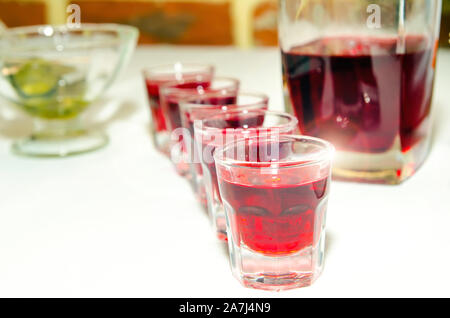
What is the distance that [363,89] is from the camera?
647 mm

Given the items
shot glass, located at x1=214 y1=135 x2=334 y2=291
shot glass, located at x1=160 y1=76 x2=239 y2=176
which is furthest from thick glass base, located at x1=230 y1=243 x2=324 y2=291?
shot glass, located at x1=160 y1=76 x2=239 y2=176

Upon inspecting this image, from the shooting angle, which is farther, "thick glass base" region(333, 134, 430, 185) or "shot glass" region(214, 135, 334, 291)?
"thick glass base" region(333, 134, 430, 185)

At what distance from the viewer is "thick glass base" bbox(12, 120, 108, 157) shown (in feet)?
2.78

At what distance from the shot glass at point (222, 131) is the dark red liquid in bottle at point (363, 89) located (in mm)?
100

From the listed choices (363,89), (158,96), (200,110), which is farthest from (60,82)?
(363,89)

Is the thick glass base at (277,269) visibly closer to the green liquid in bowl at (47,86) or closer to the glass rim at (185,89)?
the glass rim at (185,89)

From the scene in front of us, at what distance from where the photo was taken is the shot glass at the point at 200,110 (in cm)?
64

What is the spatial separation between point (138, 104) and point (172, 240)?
0.61 m

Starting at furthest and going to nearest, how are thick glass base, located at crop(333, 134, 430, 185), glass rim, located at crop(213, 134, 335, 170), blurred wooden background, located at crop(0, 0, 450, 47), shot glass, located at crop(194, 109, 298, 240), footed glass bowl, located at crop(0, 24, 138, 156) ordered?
blurred wooden background, located at crop(0, 0, 450, 47) < footed glass bowl, located at crop(0, 24, 138, 156) < thick glass base, located at crop(333, 134, 430, 185) < shot glass, located at crop(194, 109, 298, 240) < glass rim, located at crop(213, 134, 335, 170)

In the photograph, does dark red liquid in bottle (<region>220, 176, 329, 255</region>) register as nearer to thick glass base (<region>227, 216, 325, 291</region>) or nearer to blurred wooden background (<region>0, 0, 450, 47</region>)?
thick glass base (<region>227, 216, 325, 291</region>)

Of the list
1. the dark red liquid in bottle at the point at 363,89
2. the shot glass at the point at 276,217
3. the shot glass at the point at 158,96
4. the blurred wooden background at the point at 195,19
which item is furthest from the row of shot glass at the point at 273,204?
the blurred wooden background at the point at 195,19

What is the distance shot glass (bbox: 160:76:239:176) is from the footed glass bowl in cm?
13

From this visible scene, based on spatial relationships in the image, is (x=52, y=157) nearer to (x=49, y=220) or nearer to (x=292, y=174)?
(x=49, y=220)

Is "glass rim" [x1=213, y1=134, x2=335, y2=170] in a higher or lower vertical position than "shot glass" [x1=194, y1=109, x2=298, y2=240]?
higher
